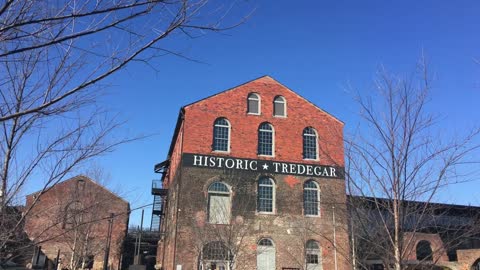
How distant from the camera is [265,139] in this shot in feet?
94.0

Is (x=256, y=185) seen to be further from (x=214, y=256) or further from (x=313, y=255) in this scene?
(x=313, y=255)

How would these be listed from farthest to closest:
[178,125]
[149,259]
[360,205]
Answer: [149,259] → [178,125] → [360,205]

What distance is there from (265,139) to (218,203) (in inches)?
203

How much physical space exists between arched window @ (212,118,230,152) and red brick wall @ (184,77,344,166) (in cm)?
27

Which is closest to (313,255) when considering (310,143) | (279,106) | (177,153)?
(310,143)

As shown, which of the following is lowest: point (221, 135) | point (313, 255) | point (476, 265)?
point (313, 255)

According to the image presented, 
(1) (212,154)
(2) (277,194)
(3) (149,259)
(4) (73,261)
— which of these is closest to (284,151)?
(2) (277,194)

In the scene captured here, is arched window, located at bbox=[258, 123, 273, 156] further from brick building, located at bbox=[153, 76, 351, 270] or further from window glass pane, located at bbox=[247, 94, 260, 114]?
window glass pane, located at bbox=[247, 94, 260, 114]

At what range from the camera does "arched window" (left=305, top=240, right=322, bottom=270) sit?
26.5m

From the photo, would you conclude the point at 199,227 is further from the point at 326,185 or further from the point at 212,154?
the point at 326,185

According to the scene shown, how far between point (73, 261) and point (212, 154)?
10.3 meters

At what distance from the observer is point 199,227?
25578mm

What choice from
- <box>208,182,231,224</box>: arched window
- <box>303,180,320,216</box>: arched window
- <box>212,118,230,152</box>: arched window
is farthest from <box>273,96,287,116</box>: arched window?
<box>208,182,231,224</box>: arched window

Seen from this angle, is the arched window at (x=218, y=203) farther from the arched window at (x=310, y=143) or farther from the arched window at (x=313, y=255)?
the arched window at (x=310, y=143)
